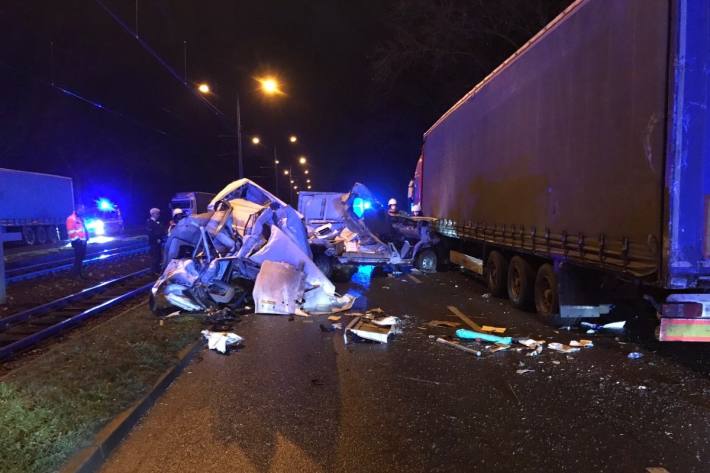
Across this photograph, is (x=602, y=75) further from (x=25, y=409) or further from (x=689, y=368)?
(x=25, y=409)

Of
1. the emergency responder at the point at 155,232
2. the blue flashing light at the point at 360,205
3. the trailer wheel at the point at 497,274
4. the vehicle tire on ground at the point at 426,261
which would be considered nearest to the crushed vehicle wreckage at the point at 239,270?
the trailer wheel at the point at 497,274

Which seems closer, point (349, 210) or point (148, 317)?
point (148, 317)

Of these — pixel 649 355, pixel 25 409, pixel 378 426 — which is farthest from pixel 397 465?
pixel 649 355

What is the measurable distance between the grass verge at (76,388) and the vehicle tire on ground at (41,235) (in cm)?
2335

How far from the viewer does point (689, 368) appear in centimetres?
584

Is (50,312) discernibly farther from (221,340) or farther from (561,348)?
(561,348)

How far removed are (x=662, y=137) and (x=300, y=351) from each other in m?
4.79

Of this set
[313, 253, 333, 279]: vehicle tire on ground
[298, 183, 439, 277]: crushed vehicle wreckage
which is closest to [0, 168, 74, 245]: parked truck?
[298, 183, 439, 277]: crushed vehicle wreckage

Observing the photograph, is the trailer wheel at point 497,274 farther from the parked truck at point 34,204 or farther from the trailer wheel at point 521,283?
the parked truck at point 34,204

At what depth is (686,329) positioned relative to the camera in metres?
5.03

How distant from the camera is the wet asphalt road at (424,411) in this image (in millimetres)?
3760

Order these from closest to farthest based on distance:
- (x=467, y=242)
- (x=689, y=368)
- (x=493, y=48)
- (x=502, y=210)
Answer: (x=689, y=368) → (x=502, y=210) → (x=467, y=242) → (x=493, y=48)

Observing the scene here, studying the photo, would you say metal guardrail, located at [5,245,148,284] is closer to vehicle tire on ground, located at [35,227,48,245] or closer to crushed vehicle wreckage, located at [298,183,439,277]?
crushed vehicle wreckage, located at [298,183,439,277]

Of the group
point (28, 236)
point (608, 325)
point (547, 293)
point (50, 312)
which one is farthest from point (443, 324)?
point (28, 236)
